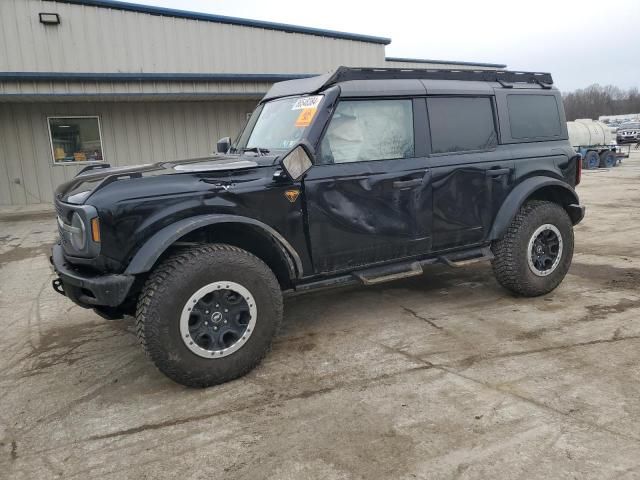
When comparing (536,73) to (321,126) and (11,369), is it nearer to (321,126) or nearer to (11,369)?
(321,126)

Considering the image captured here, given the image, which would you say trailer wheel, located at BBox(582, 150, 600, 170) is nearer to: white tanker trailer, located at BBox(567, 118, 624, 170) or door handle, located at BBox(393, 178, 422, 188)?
white tanker trailer, located at BBox(567, 118, 624, 170)

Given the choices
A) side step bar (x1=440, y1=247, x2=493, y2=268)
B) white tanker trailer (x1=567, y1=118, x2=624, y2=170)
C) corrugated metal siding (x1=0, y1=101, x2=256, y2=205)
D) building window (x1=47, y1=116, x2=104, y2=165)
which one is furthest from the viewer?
white tanker trailer (x1=567, y1=118, x2=624, y2=170)

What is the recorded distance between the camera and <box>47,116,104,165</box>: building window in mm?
12828

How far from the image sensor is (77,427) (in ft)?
9.61

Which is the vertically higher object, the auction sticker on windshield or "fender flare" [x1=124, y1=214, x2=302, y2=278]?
the auction sticker on windshield

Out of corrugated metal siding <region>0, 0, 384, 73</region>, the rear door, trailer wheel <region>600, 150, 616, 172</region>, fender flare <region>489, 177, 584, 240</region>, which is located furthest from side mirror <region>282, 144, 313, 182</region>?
trailer wheel <region>600, 150, 616, 172</region>

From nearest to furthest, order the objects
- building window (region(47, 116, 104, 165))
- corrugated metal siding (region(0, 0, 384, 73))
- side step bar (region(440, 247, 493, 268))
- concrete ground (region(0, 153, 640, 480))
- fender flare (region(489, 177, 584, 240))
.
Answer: concrete ground (region(0, 153, 640, 480)) → side step bar (region(440, 247, 493, 268)) → fender flare (region(489, 177, 584, 240)) → corrugated metal siding (region(0, 0, 384, 73)) → building window (region(47, 116, 104, 165))

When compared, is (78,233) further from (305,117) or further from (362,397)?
(362,397)

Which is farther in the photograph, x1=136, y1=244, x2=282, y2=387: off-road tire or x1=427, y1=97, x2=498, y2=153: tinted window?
x1=427, y1=97, x2=498, y2=153: tinted window

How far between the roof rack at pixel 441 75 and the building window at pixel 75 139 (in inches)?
438

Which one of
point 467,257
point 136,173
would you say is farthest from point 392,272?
point 136,173

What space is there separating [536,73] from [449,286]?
7.91 feet

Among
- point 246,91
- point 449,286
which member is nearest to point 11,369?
point 449,286

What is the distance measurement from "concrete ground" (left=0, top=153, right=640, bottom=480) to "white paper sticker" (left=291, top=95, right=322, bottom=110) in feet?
6.25
